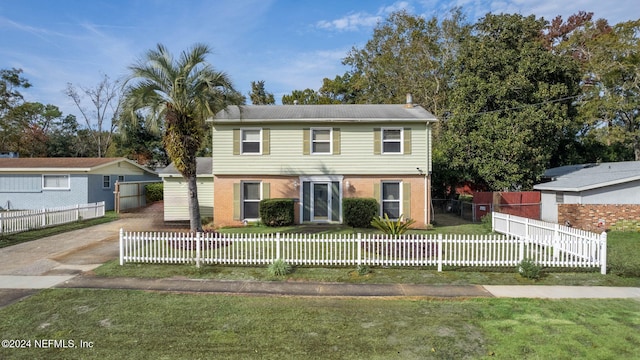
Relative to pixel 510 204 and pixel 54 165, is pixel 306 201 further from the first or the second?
pixel 54 165

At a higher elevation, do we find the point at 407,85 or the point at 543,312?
the point at 407,85

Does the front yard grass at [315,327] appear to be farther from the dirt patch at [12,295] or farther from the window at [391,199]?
the window at [391,199]

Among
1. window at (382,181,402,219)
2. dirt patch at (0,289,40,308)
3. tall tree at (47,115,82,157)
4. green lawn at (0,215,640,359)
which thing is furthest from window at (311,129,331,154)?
tall tree at (47,115,82,157)

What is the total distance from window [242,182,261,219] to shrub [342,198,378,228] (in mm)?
4508

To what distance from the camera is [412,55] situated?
34.9m

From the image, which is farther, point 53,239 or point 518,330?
point 53,239

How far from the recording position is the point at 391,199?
16.4m

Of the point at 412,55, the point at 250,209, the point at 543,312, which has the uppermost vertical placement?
the point at 412,55

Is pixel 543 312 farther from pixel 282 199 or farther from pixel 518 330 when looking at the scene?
pixel 282 199

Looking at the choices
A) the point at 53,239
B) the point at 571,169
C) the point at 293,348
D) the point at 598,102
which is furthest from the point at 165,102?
the point at 598,102

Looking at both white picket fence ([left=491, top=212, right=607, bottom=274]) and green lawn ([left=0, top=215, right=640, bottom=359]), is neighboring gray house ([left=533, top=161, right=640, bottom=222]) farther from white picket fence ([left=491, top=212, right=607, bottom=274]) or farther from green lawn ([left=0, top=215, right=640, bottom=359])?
green lawn ([left=0, top=215, right=640, bottom=359])

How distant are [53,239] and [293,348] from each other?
13337 millimetres

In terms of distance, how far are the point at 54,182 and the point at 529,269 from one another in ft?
89.6

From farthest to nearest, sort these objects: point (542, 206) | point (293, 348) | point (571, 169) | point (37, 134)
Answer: point (37, 134) → point (571, 169) → point (542, 206) → point (293, 348)
